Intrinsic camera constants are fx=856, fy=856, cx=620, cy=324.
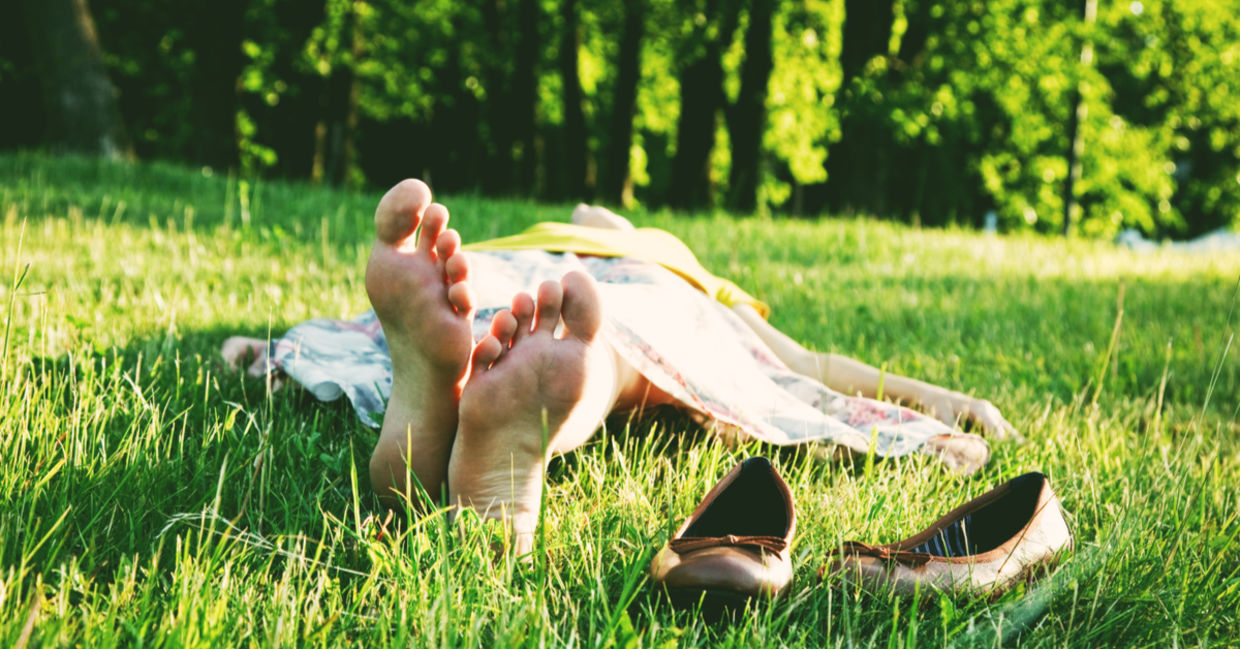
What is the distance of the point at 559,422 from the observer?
5.17 ft

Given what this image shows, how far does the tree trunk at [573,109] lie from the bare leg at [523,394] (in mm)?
11985

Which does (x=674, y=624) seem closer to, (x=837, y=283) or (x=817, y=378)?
(x=817, y=378)

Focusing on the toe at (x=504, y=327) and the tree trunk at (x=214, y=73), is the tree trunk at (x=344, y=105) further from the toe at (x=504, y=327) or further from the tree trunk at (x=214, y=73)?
the toe at (x=504, y=327)

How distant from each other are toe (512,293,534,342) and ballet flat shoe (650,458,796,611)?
449 millimetres

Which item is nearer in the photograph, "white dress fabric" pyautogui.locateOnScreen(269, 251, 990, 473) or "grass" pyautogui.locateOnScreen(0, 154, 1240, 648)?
"grass" pyautogui.locateOnScreen(0, 154, 1240, 648)

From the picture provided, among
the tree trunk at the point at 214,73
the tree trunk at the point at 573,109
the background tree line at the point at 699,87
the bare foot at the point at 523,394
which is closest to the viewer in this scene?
the bare foot at the point at 523,394

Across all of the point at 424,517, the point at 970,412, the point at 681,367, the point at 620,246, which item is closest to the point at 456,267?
the point at 424,517

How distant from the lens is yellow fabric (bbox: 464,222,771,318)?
291cm

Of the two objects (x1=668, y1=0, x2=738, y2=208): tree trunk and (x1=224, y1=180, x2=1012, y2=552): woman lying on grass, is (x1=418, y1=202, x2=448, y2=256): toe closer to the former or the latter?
(x1=224, y1=180, x2=1012, y2=552): woman lying on grass

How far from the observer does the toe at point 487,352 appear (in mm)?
1588

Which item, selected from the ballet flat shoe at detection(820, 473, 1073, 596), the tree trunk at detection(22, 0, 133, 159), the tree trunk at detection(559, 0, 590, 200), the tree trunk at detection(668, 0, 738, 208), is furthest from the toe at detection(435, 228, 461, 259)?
the tree trunk at detection(559, 0, 590, 200)

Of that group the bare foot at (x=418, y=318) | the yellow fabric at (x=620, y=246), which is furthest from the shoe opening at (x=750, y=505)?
the yellow fabric at (x=620, y=246)

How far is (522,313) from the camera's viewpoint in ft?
5.18

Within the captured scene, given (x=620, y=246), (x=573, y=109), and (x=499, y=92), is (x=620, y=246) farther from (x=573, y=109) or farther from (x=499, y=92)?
(x=499, y=92)
